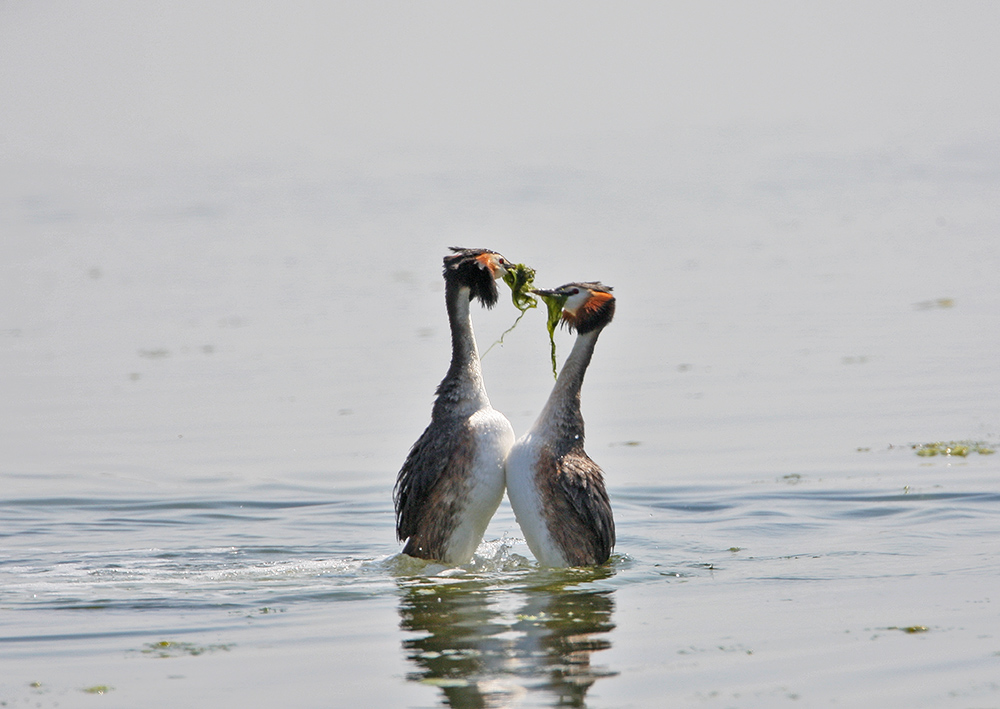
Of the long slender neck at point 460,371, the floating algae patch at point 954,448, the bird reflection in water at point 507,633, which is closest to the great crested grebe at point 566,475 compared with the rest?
the bird reflection in water at point 507,633

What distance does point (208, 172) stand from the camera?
4184 centimetres

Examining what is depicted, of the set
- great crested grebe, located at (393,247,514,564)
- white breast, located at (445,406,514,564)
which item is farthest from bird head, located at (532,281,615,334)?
white breast, located at (445,406,514,564)

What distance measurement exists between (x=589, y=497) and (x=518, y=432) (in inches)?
143

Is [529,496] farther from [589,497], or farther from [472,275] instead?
[472,275]

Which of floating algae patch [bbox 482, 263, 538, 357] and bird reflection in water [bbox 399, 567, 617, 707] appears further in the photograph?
floating algae patch [bbox 482, 263, 538, 357]

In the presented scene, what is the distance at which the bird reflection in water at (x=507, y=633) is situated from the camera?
20.8 ft

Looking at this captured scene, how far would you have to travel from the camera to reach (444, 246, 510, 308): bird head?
8781 millimetres

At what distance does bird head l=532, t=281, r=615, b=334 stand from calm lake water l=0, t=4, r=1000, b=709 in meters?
1.54

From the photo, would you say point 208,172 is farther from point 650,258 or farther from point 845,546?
point 845,546

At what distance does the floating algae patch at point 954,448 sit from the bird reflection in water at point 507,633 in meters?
3.73

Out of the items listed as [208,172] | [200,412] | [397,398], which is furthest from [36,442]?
[208,172]

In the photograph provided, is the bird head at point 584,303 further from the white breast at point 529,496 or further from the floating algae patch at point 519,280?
the white breast at point 529,496

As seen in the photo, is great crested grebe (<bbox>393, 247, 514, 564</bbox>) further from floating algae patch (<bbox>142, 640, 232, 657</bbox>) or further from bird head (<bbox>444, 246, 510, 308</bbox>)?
floating algae patch (<bbox>142, 640, 232, 657</bbox>)

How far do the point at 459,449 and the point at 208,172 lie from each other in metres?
34.9
